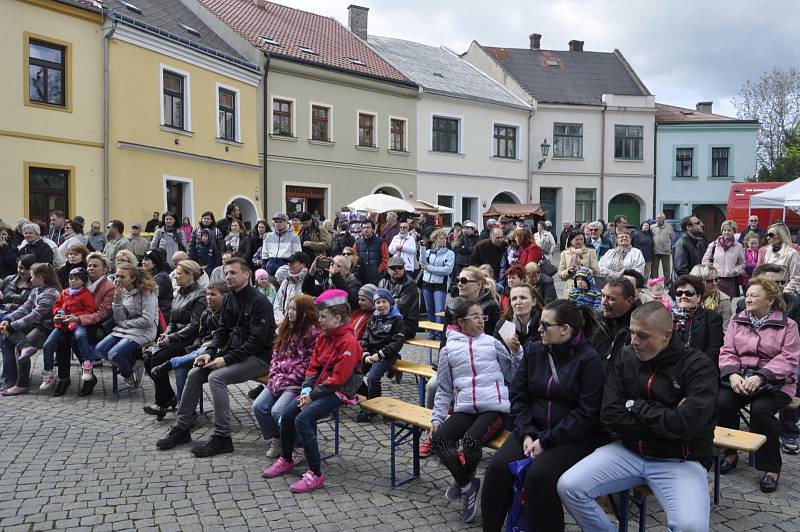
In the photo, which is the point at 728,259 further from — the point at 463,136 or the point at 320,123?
the point at 463,136

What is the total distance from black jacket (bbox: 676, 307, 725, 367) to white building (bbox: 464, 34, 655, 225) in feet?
90.2

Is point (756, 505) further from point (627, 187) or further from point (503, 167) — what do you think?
point (627, 187)

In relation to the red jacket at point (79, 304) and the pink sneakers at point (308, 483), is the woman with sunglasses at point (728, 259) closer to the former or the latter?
the pink sneakers at point (308, 483)

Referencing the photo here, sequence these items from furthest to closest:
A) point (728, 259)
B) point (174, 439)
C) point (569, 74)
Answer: point (569, 74) → point (728, 259) → point (174, 439)

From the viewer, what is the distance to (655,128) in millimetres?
34938

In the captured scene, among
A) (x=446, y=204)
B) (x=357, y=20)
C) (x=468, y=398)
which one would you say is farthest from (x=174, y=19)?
(x=468, y=398)

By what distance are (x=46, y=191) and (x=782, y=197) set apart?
17.6 meters

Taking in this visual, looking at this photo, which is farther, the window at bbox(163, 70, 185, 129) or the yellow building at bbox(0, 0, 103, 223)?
the window at bbox(163, 70, 185, 129)

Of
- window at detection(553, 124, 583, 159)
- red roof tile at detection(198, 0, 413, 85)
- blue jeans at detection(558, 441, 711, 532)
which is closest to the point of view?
blue jeans at detection(558, 441, 711, 532)

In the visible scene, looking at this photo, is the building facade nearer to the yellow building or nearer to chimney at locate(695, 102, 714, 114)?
chimney at locate(695, 102, 714, 114)

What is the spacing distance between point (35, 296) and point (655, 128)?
32.8 meters

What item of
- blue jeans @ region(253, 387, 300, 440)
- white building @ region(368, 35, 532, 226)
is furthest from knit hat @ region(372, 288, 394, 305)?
white building @ region(368, 35, 532, 226)

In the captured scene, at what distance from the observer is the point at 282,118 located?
2456 centimetres

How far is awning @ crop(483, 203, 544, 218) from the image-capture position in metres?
30.1
